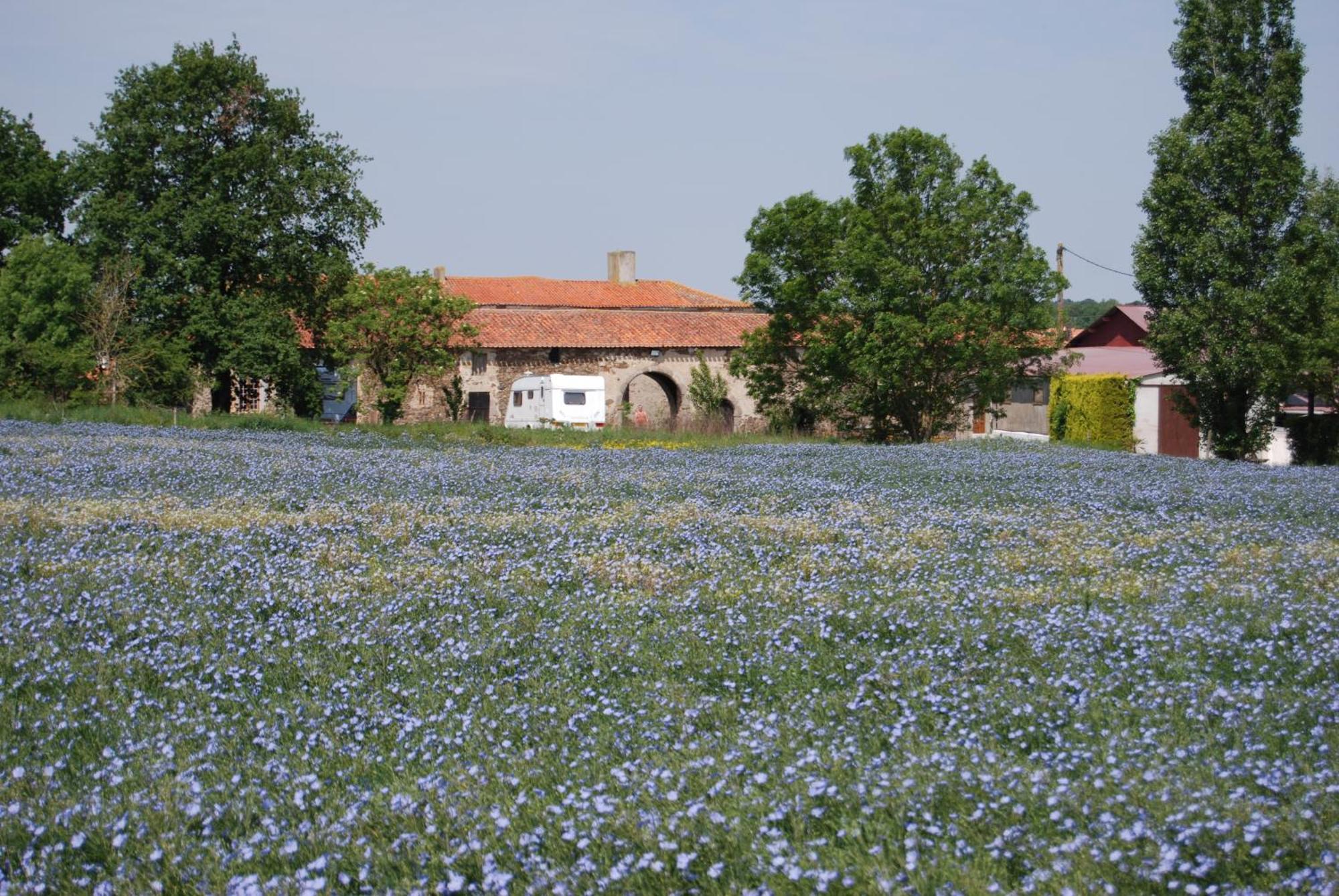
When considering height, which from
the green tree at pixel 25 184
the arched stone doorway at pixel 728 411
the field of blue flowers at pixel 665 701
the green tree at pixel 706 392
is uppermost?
the green tree at pixel 25 184

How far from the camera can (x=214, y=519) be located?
11.1 metres

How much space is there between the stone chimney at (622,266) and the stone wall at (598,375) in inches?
600

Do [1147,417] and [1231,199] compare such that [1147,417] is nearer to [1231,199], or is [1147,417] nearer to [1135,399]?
[1135,399]

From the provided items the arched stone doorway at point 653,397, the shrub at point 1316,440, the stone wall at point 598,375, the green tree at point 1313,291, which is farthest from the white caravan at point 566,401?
the green tree at point 1313,291

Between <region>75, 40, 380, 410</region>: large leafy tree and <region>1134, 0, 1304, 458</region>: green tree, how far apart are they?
85.5ft

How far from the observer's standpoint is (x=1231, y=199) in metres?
27.7

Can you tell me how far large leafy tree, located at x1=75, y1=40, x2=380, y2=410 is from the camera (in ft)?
126

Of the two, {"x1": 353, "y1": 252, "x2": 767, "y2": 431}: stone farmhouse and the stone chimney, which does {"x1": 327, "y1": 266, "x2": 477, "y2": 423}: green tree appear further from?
the stone chimney

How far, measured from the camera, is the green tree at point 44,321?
1469 inches

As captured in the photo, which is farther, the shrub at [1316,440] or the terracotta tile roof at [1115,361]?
the terracotta tile roof at [1115,361]

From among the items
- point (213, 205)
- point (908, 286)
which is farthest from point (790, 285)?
point (213, 205)

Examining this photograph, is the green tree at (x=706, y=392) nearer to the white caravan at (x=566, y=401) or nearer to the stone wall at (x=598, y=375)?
the stone wall at (x=598, y=375)

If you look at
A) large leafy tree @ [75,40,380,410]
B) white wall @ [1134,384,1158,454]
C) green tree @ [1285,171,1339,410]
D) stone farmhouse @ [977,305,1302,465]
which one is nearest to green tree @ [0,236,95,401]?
large leafy tree @ [75,40,380,410]

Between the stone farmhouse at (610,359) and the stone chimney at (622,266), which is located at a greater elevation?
the stone chimney at (622,266)
